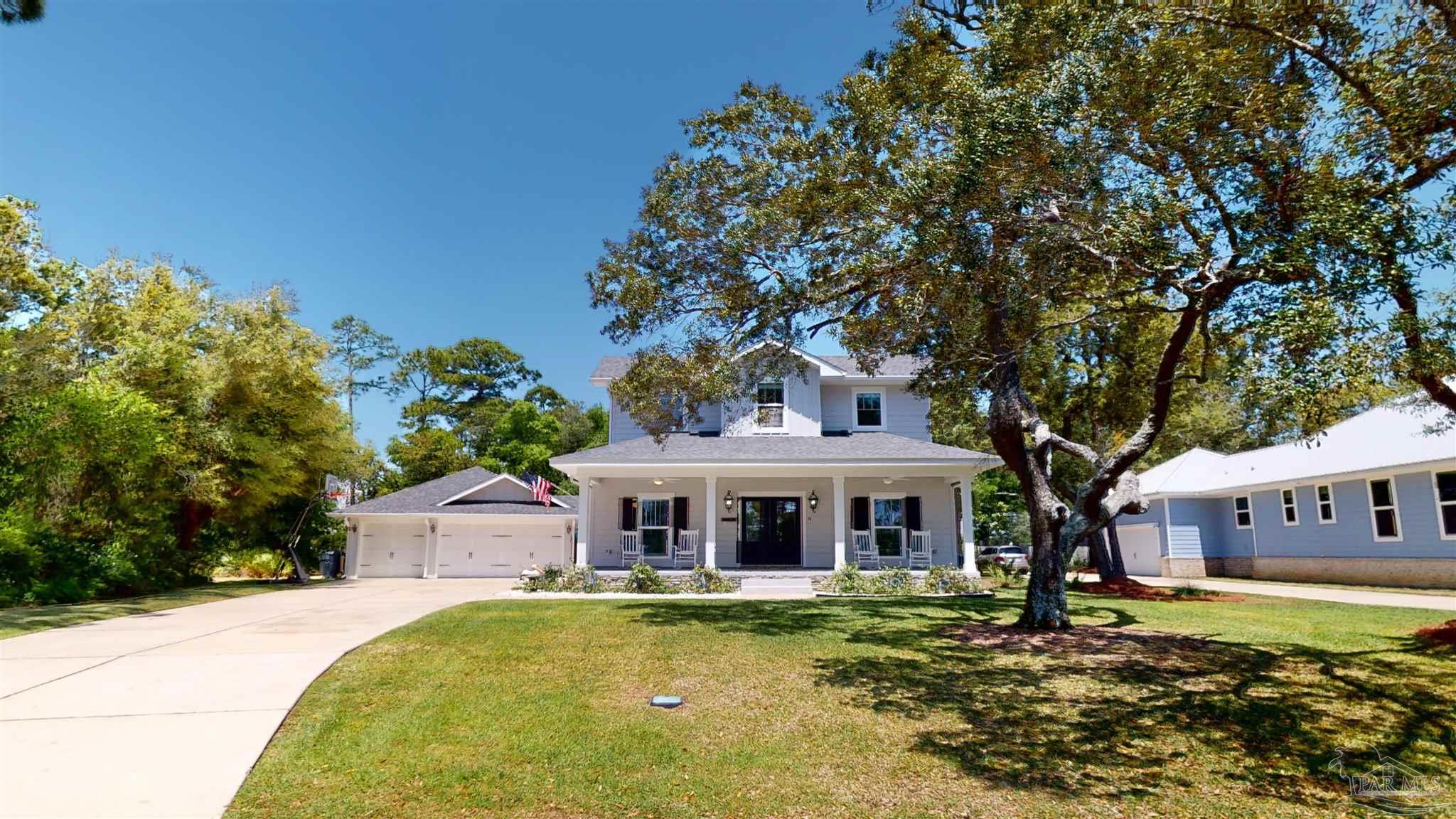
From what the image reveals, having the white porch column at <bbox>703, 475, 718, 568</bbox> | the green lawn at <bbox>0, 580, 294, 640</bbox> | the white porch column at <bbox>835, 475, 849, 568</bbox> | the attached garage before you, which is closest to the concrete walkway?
the white porch column at <bbox>835, 475, 849, 568</bbox>

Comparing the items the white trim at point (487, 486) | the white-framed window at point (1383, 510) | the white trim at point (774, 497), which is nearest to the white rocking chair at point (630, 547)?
the white trim at point (774, 497)

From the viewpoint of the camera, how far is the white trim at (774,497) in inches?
720

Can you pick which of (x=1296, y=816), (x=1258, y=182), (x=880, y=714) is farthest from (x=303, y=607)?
(x=1258, y=182)

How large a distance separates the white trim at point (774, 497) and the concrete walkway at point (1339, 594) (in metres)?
10.4

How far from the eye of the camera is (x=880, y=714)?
5668mm

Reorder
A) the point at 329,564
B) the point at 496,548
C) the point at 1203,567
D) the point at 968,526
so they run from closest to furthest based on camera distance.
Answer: the point at 968,526 → the point at 1203,567 → the point at 496,548 → the point at 329,564

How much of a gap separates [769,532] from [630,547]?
150 inches

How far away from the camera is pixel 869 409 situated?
65.4 ft

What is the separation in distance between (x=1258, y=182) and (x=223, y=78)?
17.1 metres

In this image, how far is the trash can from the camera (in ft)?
79.5

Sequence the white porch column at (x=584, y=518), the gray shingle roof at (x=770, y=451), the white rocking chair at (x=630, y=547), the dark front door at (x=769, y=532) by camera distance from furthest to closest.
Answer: the dark front door at (x=769, y=532) → the white rocking chair at (x=630, y=547) → the white porch column at (x=584, y=518) → the gray shingle roof at (x=770, y=451)

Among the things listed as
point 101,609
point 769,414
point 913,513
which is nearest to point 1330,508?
point 913,513

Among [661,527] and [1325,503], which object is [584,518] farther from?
[1325,503]

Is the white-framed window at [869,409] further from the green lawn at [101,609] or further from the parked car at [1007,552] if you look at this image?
the green lawn at [101,609]
